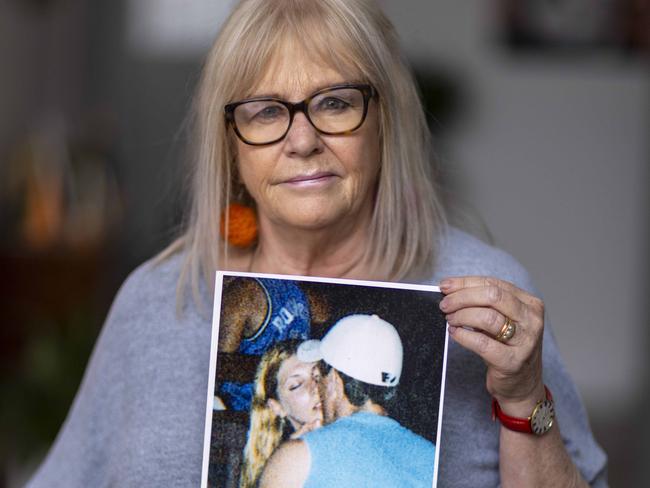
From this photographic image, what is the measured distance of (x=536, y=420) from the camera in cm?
131

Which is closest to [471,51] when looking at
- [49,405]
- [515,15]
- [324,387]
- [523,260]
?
[515,15]

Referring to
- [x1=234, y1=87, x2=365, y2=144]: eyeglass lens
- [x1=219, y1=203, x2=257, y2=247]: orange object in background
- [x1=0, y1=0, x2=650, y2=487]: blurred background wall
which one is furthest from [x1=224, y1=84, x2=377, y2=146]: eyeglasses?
[x1=0, y1=0, x2=650, y2=487]: blurred background wall

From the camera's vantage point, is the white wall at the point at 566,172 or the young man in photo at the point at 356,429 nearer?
the young man in photo at the point at 356,429

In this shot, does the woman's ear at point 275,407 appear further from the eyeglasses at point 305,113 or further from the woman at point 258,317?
the eyeglasses at point 305,113

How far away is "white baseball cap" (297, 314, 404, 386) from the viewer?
1295 mm

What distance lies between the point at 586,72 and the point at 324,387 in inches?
164

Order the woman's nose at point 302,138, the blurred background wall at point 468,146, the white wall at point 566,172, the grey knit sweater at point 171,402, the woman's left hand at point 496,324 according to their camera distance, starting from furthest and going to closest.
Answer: the white wall at point 566,172
the blurred background wall at point 468,146
the grey knit sweater at point 171,402
the woman's nose at point 302,138
the woman's left hand at point 496,324

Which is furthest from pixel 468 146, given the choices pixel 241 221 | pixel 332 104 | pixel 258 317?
pixel 258 317

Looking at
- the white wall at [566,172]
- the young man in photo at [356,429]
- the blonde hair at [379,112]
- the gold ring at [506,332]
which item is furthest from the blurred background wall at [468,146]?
the gold ring at [506,332]

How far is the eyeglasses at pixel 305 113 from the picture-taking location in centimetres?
136

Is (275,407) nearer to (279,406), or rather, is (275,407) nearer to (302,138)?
(279,406)

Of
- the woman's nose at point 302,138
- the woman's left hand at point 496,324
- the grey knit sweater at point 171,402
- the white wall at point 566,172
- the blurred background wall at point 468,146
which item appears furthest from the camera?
the white wall at point 566,172

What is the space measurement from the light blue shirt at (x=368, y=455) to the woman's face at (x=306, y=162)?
30cm

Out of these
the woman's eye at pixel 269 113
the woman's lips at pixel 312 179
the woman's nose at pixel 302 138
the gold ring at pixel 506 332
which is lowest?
the gold ring at pixel 506 332
